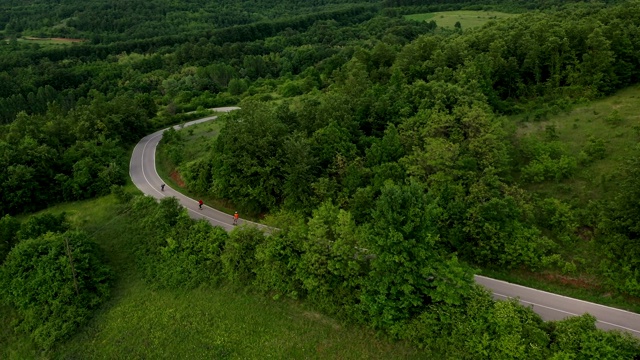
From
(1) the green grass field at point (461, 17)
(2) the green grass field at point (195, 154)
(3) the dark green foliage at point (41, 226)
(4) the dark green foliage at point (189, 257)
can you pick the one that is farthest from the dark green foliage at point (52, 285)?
(1) the green grass field at point (461, 17)

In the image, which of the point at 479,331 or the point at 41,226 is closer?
the point at 479,331

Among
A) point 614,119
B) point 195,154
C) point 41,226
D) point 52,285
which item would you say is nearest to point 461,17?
point 614,119

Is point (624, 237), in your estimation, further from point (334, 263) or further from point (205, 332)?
point (205, 332)

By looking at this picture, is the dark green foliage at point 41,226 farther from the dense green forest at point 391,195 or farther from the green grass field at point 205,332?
the green grass field at point 205,332

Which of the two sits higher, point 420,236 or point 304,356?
point 420,236

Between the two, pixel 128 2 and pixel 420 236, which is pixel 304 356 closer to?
Answer: pixel 420 236

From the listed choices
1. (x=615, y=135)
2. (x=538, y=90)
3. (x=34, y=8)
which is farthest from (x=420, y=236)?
(x=34, y=8)

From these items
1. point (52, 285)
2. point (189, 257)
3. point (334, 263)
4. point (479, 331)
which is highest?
point (334, 263)
